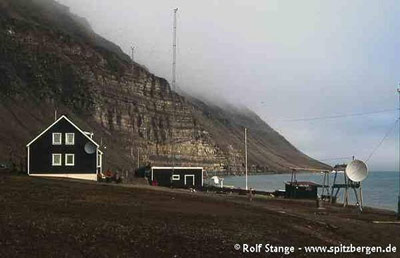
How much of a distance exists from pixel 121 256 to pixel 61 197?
55.9 feet

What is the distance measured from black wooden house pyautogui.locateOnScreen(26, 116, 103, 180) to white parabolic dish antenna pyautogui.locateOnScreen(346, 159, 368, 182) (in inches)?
1551

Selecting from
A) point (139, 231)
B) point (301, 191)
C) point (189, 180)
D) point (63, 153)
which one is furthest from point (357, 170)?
point (189, 180)

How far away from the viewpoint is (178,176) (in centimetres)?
9600

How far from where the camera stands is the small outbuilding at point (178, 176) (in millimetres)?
95188

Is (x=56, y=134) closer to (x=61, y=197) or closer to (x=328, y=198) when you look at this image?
(x=328, y=198)

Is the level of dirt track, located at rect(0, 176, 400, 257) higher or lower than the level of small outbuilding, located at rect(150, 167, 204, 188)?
lower

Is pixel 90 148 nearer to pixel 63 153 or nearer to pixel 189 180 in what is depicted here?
pixel 63 153

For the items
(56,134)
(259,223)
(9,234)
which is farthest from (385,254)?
(56,134)

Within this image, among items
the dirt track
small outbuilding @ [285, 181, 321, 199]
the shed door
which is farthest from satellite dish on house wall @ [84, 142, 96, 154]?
the dirt track

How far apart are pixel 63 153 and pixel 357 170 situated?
4266 centimetres

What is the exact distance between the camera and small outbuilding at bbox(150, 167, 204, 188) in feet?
312

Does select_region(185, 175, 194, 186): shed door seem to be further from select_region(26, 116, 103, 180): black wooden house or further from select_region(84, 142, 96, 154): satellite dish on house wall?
select_region(84, 142, 96, 154): satellite dish on house wall

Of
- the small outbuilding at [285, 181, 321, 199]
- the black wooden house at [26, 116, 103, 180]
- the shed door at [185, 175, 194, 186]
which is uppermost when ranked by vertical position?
the black wooden house at [26, 116, 103, 180]

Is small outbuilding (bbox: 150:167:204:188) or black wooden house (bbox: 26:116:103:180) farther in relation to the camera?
small outbuilding (bbox: 150:167:204:188)
